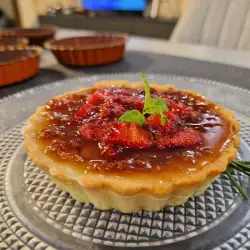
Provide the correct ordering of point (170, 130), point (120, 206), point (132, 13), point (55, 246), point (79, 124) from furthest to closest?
point (132, 13)
point (79, 124)
point (170, 130)
point (120, 206)
point (55, 246)

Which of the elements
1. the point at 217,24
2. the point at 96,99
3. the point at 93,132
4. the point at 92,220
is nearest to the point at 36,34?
the point at 96,99

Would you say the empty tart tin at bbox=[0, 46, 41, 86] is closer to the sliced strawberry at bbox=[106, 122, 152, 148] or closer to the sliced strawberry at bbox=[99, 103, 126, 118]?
the sliced strawberry at bbox=[99, 103, 126, 118]

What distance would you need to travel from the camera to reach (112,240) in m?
0.85

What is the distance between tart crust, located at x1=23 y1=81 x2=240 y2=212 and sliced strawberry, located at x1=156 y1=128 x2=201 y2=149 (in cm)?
10

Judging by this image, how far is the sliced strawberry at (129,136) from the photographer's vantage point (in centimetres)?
99

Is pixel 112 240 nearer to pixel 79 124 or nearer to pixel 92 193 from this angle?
pixel 92 193

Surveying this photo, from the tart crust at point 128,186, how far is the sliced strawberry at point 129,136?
0.47 feet

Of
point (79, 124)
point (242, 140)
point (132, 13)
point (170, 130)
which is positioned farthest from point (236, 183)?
point (132, 13)

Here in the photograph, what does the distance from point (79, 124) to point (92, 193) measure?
0.33 meters

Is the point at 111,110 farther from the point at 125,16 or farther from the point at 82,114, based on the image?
the point at 125,16

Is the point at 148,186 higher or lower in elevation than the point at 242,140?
higher

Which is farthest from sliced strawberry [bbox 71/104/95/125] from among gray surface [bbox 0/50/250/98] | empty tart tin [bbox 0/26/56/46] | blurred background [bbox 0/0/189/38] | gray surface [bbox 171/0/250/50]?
blurred background [bbox 0/0/189/38]

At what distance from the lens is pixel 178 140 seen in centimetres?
101

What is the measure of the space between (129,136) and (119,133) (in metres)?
0.04
